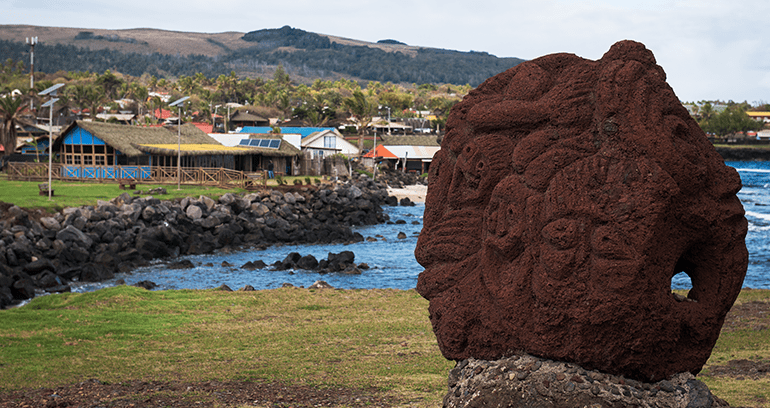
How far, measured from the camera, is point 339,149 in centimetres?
7344

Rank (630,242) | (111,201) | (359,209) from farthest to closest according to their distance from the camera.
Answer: (359,209)
(111,201)
(630,242)

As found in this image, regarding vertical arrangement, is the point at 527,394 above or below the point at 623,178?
below

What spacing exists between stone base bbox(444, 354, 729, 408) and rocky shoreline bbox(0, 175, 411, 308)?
51.6 feet

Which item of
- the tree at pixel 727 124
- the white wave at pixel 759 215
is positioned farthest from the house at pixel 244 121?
the tree at pixel 727 124

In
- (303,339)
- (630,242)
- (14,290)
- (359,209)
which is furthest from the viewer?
(359,209)

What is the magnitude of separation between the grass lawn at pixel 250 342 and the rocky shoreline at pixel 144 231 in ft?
19.1

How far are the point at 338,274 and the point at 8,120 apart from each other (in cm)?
4417

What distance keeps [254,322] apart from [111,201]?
2296 centimetres

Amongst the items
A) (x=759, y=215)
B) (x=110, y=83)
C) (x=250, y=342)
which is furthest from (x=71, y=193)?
(x=110, y=83)

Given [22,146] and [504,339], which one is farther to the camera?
[22,146]

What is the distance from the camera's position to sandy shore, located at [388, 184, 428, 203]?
64106 mm

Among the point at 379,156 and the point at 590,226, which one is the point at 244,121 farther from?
the point at 590,226

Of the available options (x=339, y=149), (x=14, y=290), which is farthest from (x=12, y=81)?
(x=14, y=290)

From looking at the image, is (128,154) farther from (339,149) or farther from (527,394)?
(527,394)
